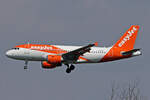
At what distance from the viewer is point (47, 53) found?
80.0m

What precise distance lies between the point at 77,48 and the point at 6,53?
11061 millimetres

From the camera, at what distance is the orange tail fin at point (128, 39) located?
8745cm

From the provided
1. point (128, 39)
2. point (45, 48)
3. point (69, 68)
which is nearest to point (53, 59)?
point (45, 48)

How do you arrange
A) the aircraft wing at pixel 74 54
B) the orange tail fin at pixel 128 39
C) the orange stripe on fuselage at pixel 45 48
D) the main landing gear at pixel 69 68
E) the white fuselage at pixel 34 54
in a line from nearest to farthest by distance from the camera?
the white fuselage at pixel 34 54
the aircraft wing at pixel 74 54
the orange stripe on fuselage at pixel 45 48
the main landing gear at pixel 69 68
the orange tail fin at pixel 128 39

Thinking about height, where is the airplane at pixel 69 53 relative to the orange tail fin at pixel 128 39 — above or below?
below

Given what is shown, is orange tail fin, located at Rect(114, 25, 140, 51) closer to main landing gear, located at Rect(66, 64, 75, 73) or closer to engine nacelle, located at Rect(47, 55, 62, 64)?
main landing gear, located at Rect(66, 64, 75, 73)

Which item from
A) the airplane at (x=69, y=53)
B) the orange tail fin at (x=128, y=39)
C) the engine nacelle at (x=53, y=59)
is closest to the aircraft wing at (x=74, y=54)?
the airplane at (x=69, y=53)

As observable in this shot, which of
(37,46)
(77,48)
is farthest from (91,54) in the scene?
(37,46)

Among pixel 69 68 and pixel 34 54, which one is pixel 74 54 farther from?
pixel 34 54

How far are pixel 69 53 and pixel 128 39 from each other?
1400 centimetres

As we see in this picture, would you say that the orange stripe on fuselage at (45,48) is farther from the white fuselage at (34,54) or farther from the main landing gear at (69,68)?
the main landing gear at (69,68)

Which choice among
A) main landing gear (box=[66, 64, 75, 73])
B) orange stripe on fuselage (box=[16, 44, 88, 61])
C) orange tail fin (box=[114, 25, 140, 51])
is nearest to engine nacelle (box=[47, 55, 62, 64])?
orange stripe on fuselage (box=[16, 44, 88, 61])

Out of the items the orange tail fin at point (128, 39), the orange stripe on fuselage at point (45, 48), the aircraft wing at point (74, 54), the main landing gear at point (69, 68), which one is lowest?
the main landing gear at point (69, 68)

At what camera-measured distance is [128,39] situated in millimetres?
89062
